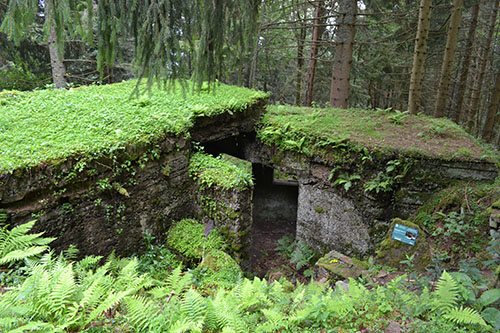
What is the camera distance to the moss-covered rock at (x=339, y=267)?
19.5 feet

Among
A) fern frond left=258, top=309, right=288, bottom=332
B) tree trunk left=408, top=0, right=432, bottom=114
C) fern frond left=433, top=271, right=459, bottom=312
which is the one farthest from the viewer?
tree trunk left=408, top=0, right=432, bottom=114

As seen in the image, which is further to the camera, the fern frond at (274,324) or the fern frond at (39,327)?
the fern frond at (274,324)

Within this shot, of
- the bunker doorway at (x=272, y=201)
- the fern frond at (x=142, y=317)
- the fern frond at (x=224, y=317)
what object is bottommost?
the bunker doorway at (x=272, y=201)

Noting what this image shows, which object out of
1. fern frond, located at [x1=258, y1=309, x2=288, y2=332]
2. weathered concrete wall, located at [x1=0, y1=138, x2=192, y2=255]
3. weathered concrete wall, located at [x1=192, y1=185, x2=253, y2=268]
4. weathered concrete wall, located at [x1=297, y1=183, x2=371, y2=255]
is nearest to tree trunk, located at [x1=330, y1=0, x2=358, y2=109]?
weathered concrete wall, located at [x1=297, y1=183, x2=371, y2=255]

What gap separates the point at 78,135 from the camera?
6.05m

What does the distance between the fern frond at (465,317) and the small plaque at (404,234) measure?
2.74m

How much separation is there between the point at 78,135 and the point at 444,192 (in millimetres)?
8231

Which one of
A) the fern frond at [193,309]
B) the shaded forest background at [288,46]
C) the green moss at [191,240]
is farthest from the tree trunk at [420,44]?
the fern frond at [193,309]

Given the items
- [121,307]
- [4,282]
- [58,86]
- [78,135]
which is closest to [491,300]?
[121,307]

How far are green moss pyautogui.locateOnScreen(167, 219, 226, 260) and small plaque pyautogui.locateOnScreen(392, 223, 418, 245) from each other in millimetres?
3865

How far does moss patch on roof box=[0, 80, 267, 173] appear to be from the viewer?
539 cm

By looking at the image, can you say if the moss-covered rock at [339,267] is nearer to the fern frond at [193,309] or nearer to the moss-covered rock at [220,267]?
the moss-covered rock at [220,267]

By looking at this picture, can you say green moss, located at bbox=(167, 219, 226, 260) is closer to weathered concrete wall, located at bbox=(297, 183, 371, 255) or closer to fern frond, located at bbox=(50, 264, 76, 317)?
weathered concrete wall, located at bbox=(297, 183, 371, 255)

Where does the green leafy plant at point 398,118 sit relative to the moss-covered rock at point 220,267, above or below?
above
